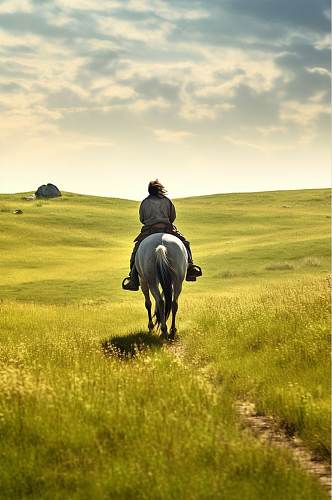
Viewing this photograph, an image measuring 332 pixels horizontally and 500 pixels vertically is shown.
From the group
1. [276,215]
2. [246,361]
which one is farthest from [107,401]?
[276,215]

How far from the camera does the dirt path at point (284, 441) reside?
6.53 metres

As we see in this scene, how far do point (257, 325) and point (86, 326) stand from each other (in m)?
7.73

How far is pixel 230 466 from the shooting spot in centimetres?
620

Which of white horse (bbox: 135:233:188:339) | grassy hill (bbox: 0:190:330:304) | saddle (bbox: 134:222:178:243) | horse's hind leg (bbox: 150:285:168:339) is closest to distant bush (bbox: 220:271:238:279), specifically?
grassy hill (bbox: 0:190:330:304)

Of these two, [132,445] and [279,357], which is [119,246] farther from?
[132,445]

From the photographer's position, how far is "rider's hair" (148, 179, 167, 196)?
17.9 meters

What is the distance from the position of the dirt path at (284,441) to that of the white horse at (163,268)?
652 cm

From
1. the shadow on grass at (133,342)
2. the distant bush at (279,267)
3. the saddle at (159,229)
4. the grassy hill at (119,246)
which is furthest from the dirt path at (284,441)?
the distant bush at (279,267)

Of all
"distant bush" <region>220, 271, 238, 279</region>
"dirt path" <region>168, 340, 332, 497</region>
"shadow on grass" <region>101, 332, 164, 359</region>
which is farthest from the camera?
"distant bush" <region>220, 271, 238, 279</region>

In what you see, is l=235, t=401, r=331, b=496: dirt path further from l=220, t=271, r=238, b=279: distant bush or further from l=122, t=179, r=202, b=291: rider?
l=220, t=271, r=238, b=279: distant bush

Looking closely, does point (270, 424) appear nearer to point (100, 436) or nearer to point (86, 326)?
point (100, 436)

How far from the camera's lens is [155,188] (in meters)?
17.9

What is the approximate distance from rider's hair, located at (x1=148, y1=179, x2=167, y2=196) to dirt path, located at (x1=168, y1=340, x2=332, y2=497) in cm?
946

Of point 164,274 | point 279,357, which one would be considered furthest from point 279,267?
point 279,357
